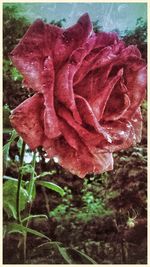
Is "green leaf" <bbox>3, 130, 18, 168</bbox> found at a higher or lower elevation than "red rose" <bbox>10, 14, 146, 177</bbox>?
lower

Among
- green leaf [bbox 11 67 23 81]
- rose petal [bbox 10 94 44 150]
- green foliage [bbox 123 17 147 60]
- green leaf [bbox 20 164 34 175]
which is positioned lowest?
green leaf [bbox 20 164 34 175]

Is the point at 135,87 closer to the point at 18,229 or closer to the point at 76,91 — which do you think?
the point at 76,91

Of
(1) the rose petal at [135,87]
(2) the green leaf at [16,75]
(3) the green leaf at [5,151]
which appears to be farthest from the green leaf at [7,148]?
(1) the rose petal at [135,87]

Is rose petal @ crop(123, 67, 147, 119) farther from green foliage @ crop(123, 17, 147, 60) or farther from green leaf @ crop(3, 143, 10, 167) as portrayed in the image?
green leaf @ crop(3, 143, 10, 167)

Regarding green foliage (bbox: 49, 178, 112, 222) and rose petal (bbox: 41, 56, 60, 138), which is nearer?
rose petal (bbox: 41, 56, 60, 138)

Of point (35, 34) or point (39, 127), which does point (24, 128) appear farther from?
point (35, 34)

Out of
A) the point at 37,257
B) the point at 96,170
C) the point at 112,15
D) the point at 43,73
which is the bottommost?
the point at 37,257

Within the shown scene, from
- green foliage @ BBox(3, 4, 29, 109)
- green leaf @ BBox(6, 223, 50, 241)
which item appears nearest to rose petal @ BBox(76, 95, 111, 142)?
green foliage @ BBox(3, 4, 29, 109)

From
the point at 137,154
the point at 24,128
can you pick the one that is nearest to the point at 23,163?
the point at 24,128
